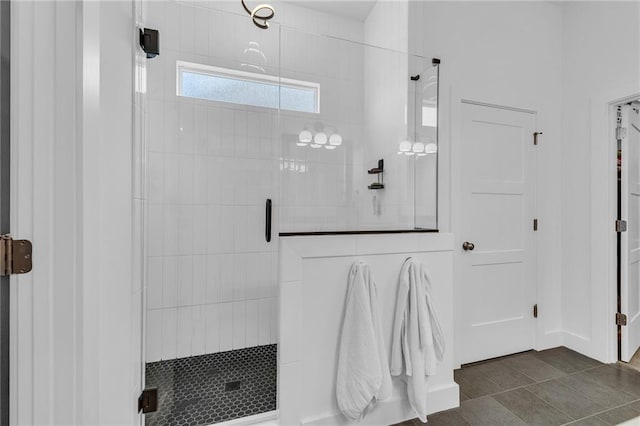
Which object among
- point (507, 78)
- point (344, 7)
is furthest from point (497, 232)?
point (344, 7)

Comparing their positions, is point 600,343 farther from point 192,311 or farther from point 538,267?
point 192,311

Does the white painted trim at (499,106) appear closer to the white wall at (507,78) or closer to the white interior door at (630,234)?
the white wall at (507,78)

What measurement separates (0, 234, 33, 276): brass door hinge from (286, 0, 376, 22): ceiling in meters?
2.64

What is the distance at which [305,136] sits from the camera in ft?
5.44

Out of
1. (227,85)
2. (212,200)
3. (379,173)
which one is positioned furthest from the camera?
(212,200)

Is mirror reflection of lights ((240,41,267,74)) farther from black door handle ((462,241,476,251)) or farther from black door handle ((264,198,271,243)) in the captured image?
black door handle ((462,241,476,251))

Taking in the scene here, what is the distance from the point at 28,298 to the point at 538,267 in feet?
10.5

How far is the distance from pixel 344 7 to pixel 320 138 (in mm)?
1633

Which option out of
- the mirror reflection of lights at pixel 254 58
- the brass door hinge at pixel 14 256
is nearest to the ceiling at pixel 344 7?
the mirror reflection of lights at pixel 254 58

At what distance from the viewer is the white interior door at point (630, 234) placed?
2.38m

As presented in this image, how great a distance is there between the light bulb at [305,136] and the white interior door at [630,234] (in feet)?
8.22

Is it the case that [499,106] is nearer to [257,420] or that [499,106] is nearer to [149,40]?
[149,40]

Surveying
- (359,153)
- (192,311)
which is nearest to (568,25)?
(359,153)

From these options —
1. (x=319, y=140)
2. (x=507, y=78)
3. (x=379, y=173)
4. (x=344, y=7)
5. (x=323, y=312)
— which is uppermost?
(x=344, y=7)
